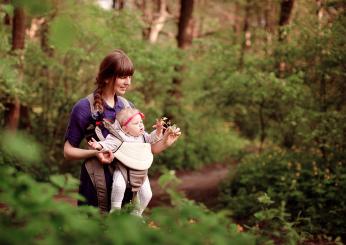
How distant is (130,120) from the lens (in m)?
3.50

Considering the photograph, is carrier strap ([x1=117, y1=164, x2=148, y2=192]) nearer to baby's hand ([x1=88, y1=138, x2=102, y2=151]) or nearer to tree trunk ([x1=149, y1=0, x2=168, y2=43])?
baby's hand ([x1=88, y1=138, x2=102, y2=151])

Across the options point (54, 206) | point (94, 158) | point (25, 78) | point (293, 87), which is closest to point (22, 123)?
point (25, 78)

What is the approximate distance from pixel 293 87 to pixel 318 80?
494mm

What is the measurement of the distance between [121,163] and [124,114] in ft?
1.17

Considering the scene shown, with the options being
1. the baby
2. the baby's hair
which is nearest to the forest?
the baby

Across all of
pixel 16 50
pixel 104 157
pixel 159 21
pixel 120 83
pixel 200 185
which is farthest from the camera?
pixel 159 21

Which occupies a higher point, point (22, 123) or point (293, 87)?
point (293, 87)

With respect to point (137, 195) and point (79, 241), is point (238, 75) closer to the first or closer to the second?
point (137, 195)

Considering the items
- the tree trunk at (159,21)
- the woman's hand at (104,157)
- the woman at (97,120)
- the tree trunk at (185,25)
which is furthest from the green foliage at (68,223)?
the tree trunk at (159,21)

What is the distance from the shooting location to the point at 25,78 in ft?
36.4

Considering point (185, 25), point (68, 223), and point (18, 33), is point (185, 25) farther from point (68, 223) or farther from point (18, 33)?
point (68, 223)

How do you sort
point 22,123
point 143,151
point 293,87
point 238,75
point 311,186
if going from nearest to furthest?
point 143,151 → point 311,186 → point 293,87 → point 238,75 → point 22,123

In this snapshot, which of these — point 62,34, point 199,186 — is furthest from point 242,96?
→ point 62,34

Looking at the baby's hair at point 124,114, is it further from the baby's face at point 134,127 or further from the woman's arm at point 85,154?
the woman's arm at point 85,154
